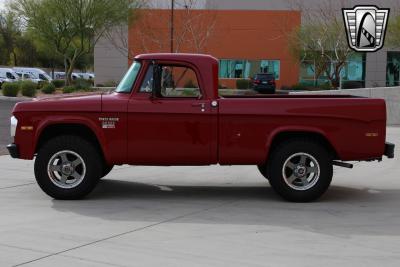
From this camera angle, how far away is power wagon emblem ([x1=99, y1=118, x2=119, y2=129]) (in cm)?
841

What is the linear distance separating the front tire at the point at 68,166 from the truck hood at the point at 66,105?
1.42 ft

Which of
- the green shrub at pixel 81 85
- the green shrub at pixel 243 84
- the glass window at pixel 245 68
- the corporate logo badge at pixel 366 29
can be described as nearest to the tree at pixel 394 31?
the green shrub at pixel 243 84

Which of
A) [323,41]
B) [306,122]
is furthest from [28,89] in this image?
[306,122]

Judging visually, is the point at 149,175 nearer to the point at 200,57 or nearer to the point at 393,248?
the point at 200,57

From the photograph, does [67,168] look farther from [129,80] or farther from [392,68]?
[392,68]

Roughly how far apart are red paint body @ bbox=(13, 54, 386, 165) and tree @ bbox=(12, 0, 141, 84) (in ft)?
121

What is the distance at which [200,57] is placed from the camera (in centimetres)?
872

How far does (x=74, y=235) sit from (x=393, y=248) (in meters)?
3.27

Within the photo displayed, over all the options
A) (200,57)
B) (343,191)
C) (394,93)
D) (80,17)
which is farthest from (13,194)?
(80,17)

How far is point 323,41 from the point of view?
43.7 meters

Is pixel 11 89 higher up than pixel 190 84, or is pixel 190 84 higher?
pixel 190 84

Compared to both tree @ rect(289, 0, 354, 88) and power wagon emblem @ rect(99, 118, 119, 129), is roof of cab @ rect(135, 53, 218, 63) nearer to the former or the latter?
power wagon emblem @ rect(99, 118, 119, 129)

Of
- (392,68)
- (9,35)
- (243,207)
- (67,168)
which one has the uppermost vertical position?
(9,35)

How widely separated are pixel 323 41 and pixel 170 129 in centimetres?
3692
